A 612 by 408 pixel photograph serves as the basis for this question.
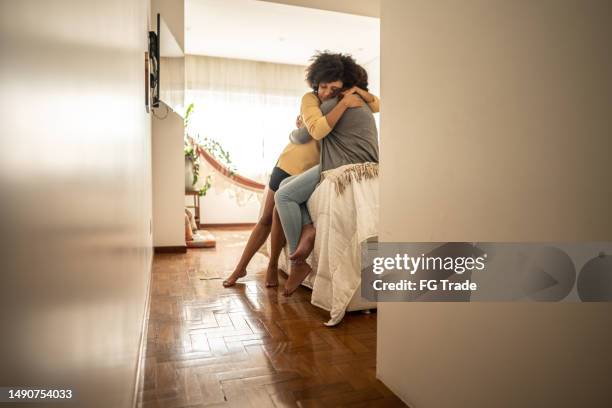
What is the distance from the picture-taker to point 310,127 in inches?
91.0

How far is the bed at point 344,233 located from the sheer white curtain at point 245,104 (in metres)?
4.13

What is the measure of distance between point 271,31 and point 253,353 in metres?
4.24

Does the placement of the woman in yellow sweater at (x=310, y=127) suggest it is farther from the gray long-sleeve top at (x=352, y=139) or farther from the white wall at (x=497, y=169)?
the white wall at (x=497, y=169)

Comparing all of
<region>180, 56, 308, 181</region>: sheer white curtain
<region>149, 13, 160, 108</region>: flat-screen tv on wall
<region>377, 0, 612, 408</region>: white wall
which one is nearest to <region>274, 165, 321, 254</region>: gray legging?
<region>149, 13, 160, 108</region>: flat-screen tv on wall

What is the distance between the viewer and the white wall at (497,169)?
2.13ft

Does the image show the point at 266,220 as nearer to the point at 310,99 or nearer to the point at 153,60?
the point at 310,99

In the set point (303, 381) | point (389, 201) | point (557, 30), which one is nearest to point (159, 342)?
point (303, 381)

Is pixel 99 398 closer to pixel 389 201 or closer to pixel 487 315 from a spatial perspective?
pixel 487 315

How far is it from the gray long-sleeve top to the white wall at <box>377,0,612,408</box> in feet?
3.36

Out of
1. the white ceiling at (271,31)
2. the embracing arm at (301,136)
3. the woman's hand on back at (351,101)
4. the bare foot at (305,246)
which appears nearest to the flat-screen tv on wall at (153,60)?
the embracing arm at (301,136)

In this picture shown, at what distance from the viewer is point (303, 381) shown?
4.35 ft

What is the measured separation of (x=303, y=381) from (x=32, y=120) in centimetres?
119

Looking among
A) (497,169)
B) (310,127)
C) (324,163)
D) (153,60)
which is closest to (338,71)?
(310,127)

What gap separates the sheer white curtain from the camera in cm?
591
